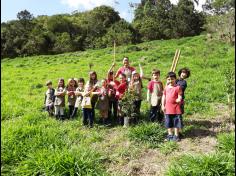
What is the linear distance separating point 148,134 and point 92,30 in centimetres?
4433

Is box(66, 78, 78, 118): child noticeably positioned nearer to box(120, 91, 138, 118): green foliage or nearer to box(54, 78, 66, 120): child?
box(54, 78, 66, 120): child

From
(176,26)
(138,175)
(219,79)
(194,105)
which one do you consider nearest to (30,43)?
(176,26)

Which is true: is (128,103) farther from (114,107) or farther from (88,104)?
(88,104)

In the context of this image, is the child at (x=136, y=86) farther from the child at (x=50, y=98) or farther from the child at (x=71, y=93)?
the child at (x=50, y=98)

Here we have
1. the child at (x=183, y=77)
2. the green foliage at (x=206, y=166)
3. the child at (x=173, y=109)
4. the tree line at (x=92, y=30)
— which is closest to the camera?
the green foliage at (x=206, y=166)

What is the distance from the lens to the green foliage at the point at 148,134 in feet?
29.7

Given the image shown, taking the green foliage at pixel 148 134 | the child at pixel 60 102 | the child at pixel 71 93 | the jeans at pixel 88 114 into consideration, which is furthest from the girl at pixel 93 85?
the green foliage at pixel 148 134

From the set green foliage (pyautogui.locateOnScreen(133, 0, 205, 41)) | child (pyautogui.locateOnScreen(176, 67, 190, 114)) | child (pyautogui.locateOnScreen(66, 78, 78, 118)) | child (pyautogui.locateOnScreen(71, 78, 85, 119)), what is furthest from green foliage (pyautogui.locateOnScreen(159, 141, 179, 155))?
green foliage (pyautogui.locateOnScreen(133, 0, 205, 41))

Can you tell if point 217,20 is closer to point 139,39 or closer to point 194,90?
point 194,90

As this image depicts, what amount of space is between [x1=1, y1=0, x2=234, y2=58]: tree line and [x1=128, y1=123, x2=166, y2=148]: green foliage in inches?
908

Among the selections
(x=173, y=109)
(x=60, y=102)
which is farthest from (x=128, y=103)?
(x=60, y=102)

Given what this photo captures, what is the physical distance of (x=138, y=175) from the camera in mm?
7754

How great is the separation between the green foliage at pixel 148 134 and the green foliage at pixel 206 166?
159 centimetres

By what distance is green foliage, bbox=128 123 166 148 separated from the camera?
357 inches
